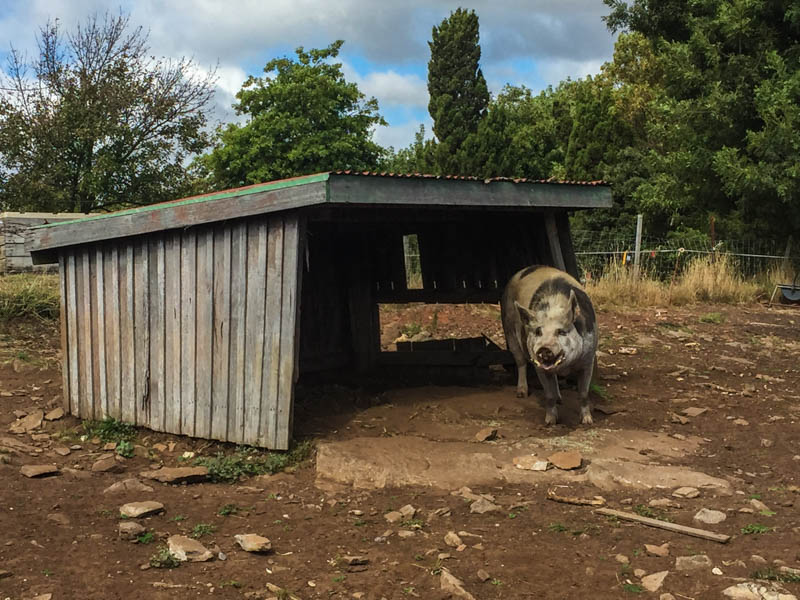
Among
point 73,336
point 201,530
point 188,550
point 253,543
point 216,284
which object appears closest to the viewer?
point 188,550

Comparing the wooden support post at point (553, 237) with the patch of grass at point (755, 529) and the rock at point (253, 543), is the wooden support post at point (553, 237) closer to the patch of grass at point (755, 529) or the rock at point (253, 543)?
the patch of grass at point (755, 529)

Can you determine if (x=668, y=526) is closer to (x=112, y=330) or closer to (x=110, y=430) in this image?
(x=110, y=430)

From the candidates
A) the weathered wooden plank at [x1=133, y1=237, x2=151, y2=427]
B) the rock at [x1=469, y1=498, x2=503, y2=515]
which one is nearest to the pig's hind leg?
the rock at [x1=469, y1=498, x2=503, y2=515]

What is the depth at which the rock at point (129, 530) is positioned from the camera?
16.0 ft

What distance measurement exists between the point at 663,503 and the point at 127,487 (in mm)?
3968

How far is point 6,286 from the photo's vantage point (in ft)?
40.4

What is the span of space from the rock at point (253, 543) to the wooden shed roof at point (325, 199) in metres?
2.72

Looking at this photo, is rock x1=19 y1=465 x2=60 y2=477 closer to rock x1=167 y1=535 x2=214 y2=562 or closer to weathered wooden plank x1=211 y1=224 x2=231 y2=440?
weathered wooden plank x1=211 y1=224 x2=231 y2=440

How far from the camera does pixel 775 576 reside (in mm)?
4145

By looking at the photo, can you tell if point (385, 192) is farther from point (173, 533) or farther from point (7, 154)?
point (7, 154)

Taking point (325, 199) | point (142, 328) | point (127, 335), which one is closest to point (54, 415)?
point (127, 335)

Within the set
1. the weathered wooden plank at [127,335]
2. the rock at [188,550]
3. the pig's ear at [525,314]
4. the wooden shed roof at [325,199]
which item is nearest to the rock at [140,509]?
the rock at [188,550]

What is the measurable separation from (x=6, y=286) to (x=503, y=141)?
19811 millimetres

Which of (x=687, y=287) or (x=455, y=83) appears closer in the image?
(x=687, y=287)
